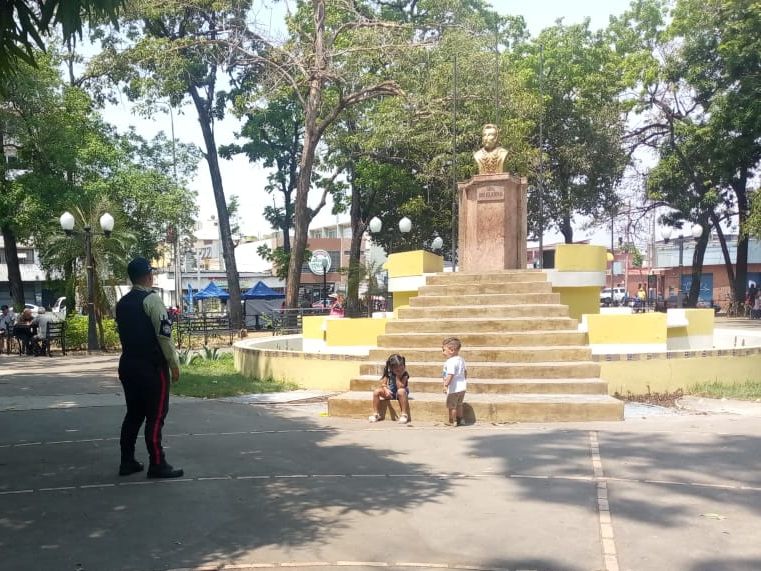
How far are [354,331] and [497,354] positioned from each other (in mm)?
3305

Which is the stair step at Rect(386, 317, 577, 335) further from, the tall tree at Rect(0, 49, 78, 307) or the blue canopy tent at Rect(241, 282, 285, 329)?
the blue canopy tent at Rect(241, 282, 285, 329)

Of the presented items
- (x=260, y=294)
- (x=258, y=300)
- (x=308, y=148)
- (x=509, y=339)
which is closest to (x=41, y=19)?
(x=509, y=339)

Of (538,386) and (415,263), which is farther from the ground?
(415,263)

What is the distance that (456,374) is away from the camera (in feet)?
26.9

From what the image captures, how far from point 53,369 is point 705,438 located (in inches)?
538

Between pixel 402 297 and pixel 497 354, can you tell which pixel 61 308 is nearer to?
pixel 402 297

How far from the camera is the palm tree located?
20969mm

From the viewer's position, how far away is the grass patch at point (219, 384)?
1155cm

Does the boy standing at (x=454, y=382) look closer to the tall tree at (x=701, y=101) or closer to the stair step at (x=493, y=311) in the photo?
the stair step at (x=493, y=311)

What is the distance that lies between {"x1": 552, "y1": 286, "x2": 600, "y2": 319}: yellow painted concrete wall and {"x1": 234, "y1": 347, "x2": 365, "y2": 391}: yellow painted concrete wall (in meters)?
4.63

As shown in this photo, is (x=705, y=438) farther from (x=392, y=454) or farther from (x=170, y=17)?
(x=170, y=17)

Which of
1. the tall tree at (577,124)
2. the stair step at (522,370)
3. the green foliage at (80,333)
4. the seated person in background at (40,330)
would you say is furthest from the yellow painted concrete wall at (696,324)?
the tall tree at (577,124)

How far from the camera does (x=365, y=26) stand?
22.8 metres

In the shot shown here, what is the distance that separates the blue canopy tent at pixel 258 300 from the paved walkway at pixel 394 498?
77.7ft
